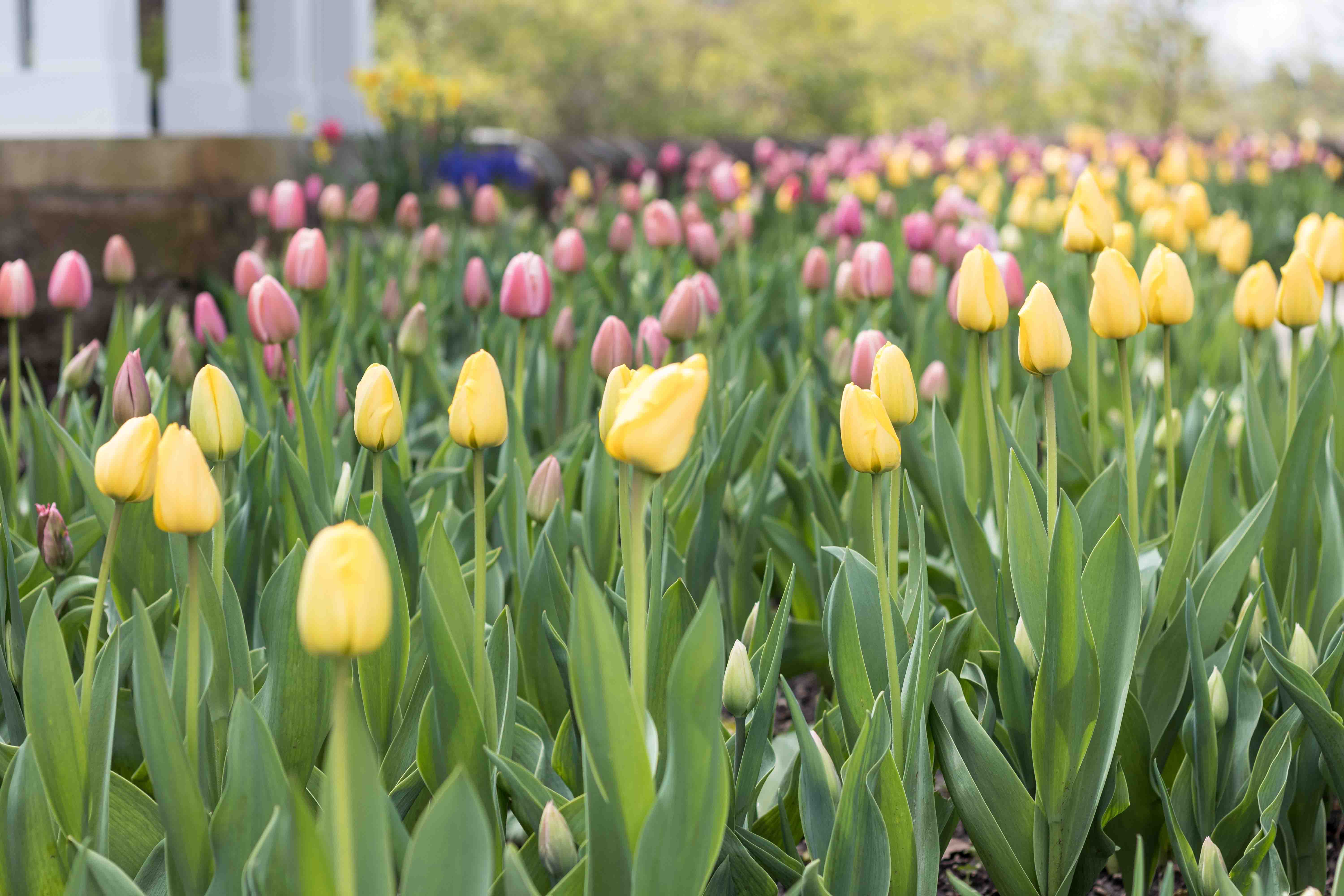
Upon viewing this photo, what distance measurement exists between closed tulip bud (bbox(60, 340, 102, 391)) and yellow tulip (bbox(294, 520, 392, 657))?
144 centimetres

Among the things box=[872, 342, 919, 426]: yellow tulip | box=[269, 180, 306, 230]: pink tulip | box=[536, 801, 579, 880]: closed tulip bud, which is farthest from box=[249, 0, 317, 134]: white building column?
box=[536, 801, 579, 880]: closed tulip bud

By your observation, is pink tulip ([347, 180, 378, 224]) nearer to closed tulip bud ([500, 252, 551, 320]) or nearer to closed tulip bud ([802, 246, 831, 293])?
closed tulip bud ([802, 246, 831, 293])

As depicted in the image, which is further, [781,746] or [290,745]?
[781,746]

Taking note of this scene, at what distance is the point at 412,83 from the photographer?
23.0ft

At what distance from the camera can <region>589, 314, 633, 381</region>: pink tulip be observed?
1742mm

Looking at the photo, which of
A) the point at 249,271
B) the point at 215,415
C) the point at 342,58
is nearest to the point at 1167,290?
the point at 215,415

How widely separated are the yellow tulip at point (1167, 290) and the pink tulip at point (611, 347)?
0.72 metres

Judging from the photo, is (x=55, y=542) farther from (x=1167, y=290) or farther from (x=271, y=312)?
(x=1167, y=290)

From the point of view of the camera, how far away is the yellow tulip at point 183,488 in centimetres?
88

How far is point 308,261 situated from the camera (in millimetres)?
1990

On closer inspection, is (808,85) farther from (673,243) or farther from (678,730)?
(678,730)

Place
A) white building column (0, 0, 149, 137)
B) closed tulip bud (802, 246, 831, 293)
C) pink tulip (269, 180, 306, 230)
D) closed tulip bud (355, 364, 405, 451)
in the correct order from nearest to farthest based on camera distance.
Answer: closed tulip bud (355, 364, 405, 451) → closed tulip bud (802, 246, 831, 293) → pink tulip (269, 180, 306, 230) → white building column (0, 0, 149, 137)

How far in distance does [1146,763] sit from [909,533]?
375 mm

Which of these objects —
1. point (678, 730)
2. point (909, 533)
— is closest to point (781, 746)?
point (909, 533)
